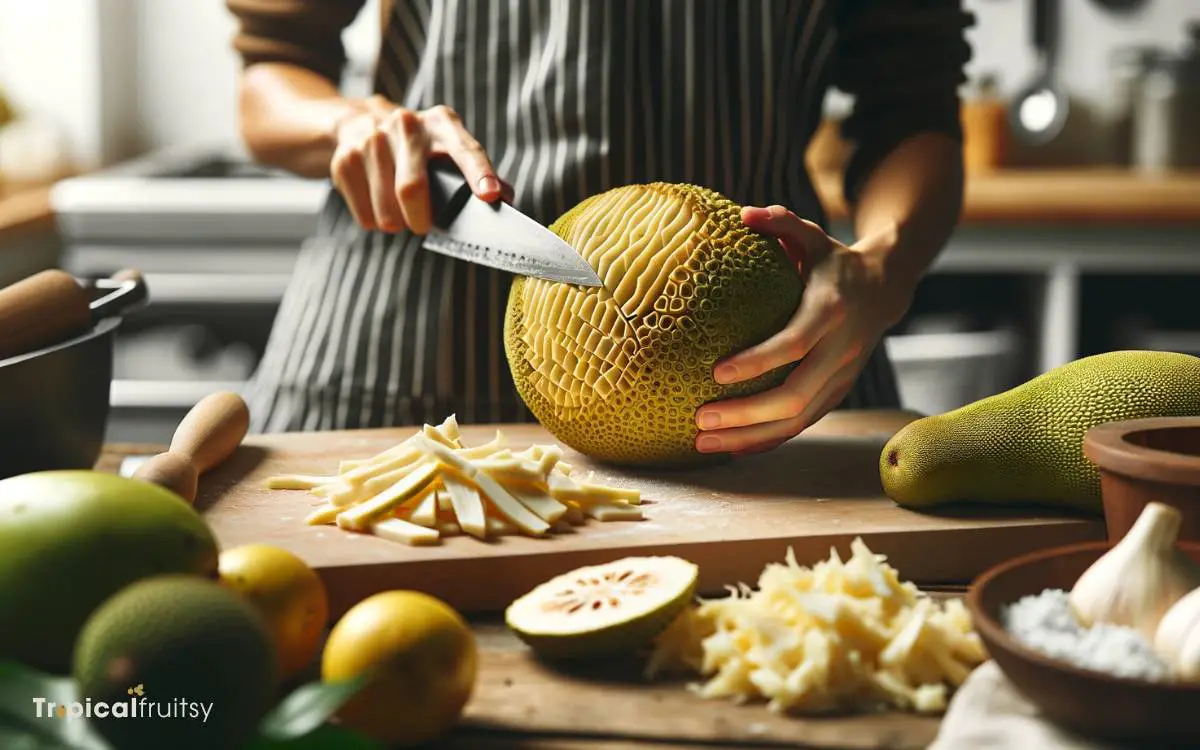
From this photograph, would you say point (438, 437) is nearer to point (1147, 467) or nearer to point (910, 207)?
point (1147, 467)

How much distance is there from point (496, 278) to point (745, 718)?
0.86 m

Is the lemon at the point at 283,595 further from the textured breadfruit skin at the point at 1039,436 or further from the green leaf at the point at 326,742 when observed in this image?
the textured breadfruit skin at the point at 1039,436

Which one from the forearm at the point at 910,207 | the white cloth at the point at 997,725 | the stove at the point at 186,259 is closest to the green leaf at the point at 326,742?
the white cloth at the point at 997,725

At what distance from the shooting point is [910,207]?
148 centimetres

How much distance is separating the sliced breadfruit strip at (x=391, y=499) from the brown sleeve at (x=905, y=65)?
820mm

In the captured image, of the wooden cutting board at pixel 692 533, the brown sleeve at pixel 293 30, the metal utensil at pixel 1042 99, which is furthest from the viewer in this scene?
the metal utensil at pixel 1042 99

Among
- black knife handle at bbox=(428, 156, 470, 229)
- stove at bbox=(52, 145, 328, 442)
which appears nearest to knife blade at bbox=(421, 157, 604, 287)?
black knife handle at bbox=(428, 156, 470, 229)

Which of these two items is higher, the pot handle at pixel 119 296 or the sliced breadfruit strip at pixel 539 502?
the pot handle at pixel 119 296

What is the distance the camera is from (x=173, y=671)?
0.61 meters

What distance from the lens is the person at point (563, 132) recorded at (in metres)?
1.54

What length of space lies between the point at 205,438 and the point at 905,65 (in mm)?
940

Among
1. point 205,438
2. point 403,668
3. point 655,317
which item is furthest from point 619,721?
point 205,438

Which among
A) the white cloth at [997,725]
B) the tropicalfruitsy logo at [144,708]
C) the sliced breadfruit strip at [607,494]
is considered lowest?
the white cloth at [997,725]

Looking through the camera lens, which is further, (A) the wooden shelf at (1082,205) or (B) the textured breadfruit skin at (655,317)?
(A) the wooden shelf at (1082,205)
